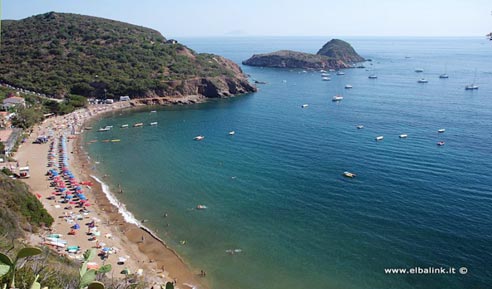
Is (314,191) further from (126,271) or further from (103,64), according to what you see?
(103,64)

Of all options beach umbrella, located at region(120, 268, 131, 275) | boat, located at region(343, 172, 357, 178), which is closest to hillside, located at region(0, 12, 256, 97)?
boat, located at region(343, 172, 357, 178)

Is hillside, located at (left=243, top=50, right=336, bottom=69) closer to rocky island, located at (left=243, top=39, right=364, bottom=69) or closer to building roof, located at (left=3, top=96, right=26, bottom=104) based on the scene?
rocky island, located at (left=243, top=39, right=364, bottom=69)

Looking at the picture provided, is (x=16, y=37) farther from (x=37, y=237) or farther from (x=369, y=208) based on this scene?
(x=369, y=208)

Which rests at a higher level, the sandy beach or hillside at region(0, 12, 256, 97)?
hillside at region(0, 12, 256, 97)

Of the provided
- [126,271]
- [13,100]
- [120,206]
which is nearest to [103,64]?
[13,100]

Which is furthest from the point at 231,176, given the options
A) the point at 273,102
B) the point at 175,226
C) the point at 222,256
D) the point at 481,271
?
the point at 273,102

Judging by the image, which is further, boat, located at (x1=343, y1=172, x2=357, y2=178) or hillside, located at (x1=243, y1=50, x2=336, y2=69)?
hillside, located at (x1=243, y1=50, x2=336, y2=69)
